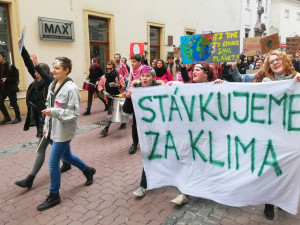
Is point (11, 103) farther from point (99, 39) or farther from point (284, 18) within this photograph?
point (284, 18)

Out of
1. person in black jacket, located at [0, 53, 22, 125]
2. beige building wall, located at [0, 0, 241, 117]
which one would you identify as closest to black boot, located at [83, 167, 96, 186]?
person in black jacket, located at [0, 53, 22, 125]

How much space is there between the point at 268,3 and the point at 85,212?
31.1 metres

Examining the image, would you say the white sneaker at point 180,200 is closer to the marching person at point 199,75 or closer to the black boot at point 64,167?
the marching person at point 199,75

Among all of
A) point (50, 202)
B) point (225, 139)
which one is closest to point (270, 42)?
point (225, 139)

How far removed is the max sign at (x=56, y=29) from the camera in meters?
8.81

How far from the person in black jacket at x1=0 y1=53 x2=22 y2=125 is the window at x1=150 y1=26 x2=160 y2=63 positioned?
7553 millimetres

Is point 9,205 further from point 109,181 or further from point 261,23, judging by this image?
point 261,23

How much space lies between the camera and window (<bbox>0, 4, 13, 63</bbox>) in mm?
8164

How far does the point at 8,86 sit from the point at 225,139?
684 centimetres

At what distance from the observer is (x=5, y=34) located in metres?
8.32

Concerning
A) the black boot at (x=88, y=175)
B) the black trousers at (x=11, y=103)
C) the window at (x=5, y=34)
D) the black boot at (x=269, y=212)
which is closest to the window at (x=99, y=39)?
the window at (x=5, y=34)

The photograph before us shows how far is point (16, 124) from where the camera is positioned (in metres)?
7.60

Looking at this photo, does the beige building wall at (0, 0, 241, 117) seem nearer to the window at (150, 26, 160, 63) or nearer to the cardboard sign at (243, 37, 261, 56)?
the window at (150, 26, 160, 63)

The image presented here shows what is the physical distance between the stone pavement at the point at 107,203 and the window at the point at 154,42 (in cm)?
993
